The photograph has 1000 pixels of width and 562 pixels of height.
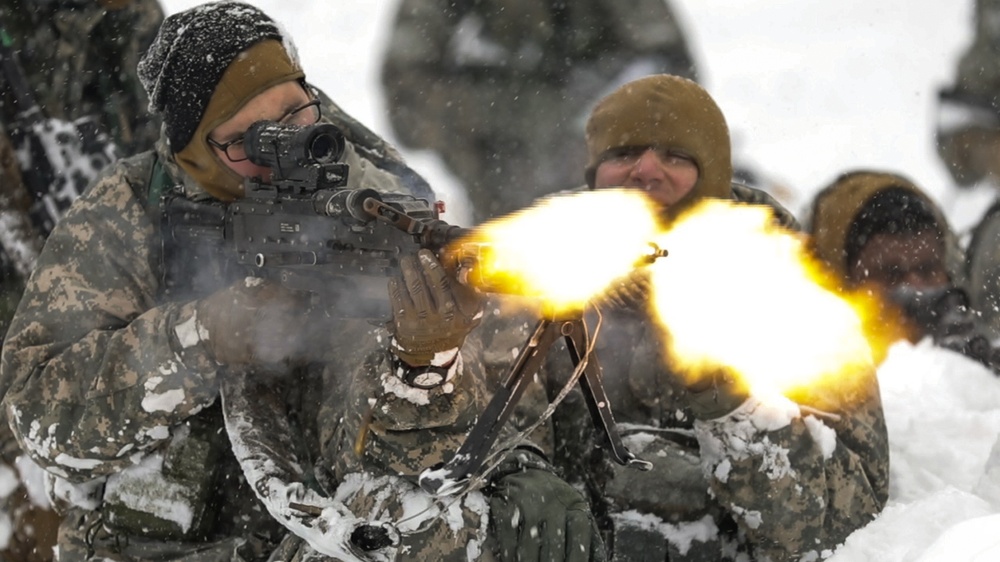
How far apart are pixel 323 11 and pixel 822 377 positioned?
7468 millimetres

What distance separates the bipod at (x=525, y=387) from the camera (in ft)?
7.30

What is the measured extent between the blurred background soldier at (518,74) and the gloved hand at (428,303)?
3977 mm

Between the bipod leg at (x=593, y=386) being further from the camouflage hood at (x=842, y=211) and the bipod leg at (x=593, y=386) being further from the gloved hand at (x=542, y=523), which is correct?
the camouflage hood at (x=842, y=211)

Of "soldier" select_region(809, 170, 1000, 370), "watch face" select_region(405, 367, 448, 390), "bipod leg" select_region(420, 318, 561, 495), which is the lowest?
"soldier" select_region(809, 170, 1000, 370)

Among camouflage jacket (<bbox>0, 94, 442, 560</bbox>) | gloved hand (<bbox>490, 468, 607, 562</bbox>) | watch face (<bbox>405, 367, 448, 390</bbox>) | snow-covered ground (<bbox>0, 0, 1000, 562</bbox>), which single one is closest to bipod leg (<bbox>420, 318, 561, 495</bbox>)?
watch face (<bbox>405, 367, 448, 390</bbox>)

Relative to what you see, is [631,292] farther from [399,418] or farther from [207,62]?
[207,62]

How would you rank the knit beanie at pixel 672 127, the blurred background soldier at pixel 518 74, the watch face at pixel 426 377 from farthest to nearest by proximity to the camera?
the blurred background soldier at pixel 518 74 < the knit beanie at pixel 672 127 < the watch face at pixel 426 377

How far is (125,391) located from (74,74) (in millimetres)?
2303

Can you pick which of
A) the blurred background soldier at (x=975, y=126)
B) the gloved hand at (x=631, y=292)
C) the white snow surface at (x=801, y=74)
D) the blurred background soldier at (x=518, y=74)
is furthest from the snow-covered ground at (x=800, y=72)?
the gloved hand at (x=631, y=292)

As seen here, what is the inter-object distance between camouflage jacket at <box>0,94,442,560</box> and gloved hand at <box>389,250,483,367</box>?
2.41ft

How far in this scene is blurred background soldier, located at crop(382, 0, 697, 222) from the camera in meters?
6.30

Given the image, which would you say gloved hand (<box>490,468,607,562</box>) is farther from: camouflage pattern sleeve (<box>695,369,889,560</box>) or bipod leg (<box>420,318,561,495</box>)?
bipod leg (<box>420,318,561,495</box>)

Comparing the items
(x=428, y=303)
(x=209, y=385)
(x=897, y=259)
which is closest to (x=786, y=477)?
(x=428, y=303)

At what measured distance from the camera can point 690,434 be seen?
302 centimetres
